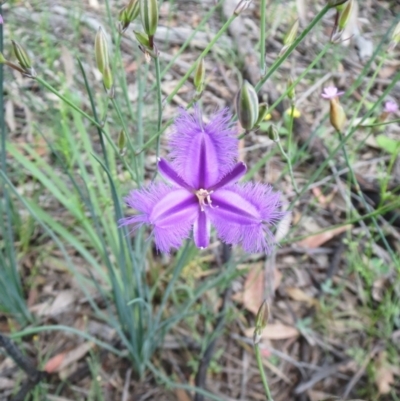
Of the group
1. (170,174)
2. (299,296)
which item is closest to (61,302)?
(299,296)

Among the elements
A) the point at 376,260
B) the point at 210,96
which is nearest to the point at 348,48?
the point at 210,96

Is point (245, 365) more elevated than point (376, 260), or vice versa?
point (376, 260)

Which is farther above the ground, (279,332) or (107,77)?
(107,77)

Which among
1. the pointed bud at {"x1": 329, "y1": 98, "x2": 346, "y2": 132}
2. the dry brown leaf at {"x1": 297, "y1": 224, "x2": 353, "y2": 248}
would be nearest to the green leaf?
the dry brown leaf at {"x1": 297, "y1": 224, "x2": 353, "y2": 248}

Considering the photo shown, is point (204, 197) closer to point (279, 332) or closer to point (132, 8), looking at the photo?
point (132, 8)

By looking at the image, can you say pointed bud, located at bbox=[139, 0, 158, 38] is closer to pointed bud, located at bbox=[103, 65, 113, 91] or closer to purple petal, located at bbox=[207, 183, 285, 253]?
pointed bud, located at bbox=[103, 65, 113, 91]

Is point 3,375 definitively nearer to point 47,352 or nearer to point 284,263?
point 47,352

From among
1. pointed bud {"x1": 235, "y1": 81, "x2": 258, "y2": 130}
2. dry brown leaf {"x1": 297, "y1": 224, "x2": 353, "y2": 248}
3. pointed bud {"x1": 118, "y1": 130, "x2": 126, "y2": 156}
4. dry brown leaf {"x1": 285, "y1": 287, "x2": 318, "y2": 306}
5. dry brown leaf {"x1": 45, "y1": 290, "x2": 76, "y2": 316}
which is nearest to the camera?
pointed bud {"x1": 235, "y1": 81, "x2": 258, "y2": 130}
